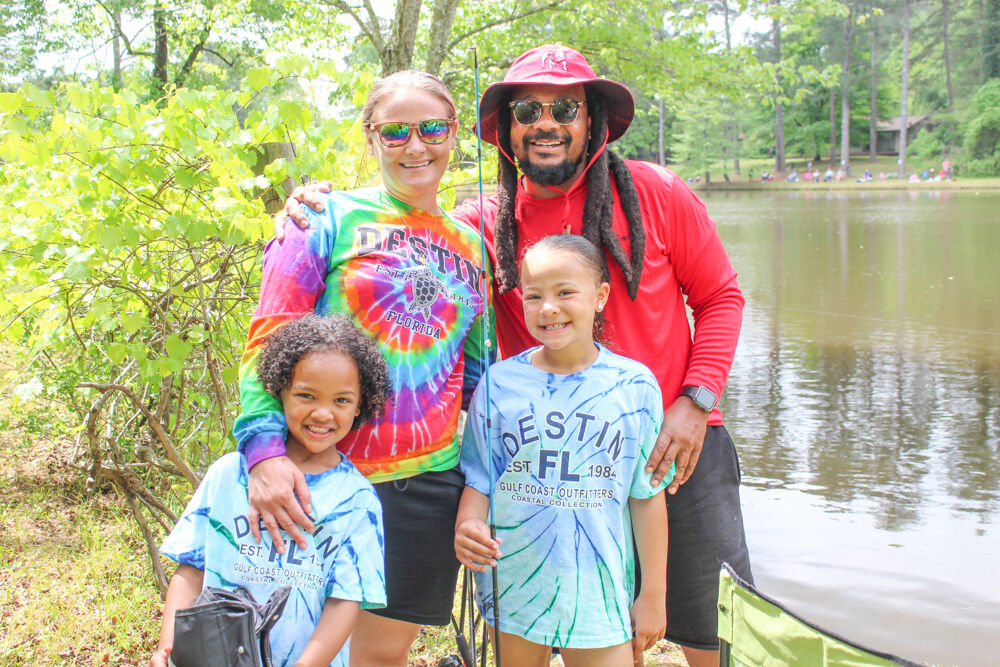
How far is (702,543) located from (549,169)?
1215 millimetres

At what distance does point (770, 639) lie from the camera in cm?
197

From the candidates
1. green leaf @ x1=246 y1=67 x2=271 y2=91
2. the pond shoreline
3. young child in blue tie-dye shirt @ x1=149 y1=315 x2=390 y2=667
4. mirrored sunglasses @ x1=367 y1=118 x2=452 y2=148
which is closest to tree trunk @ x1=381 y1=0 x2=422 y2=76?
green leaf @ x1=246 y1=67 x2=271 y2=91

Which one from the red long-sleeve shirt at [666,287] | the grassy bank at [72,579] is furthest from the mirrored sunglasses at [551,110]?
the grassy bank at [72,579]

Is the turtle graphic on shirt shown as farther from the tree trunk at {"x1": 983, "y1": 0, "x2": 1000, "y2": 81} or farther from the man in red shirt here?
the tree trunk at {"x1": 983, "y1": 0, "x2": 1000, "y2": 81}

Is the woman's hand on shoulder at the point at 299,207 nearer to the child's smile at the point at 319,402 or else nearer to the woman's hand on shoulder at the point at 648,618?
the child's smile at the point at 319,402

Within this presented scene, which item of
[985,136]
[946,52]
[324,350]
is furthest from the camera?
[946,52]

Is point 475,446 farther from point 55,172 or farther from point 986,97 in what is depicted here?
point 986,97

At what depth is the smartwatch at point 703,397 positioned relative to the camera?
2.51 m

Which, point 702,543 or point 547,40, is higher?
point 547,40

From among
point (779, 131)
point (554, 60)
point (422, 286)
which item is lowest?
point (422, 286)

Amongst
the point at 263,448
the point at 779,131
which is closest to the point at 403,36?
the point at 263,448

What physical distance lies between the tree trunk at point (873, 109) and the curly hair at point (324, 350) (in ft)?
181

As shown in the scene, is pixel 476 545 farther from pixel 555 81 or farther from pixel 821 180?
pixel 821 180

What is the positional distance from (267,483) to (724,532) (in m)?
1.40
